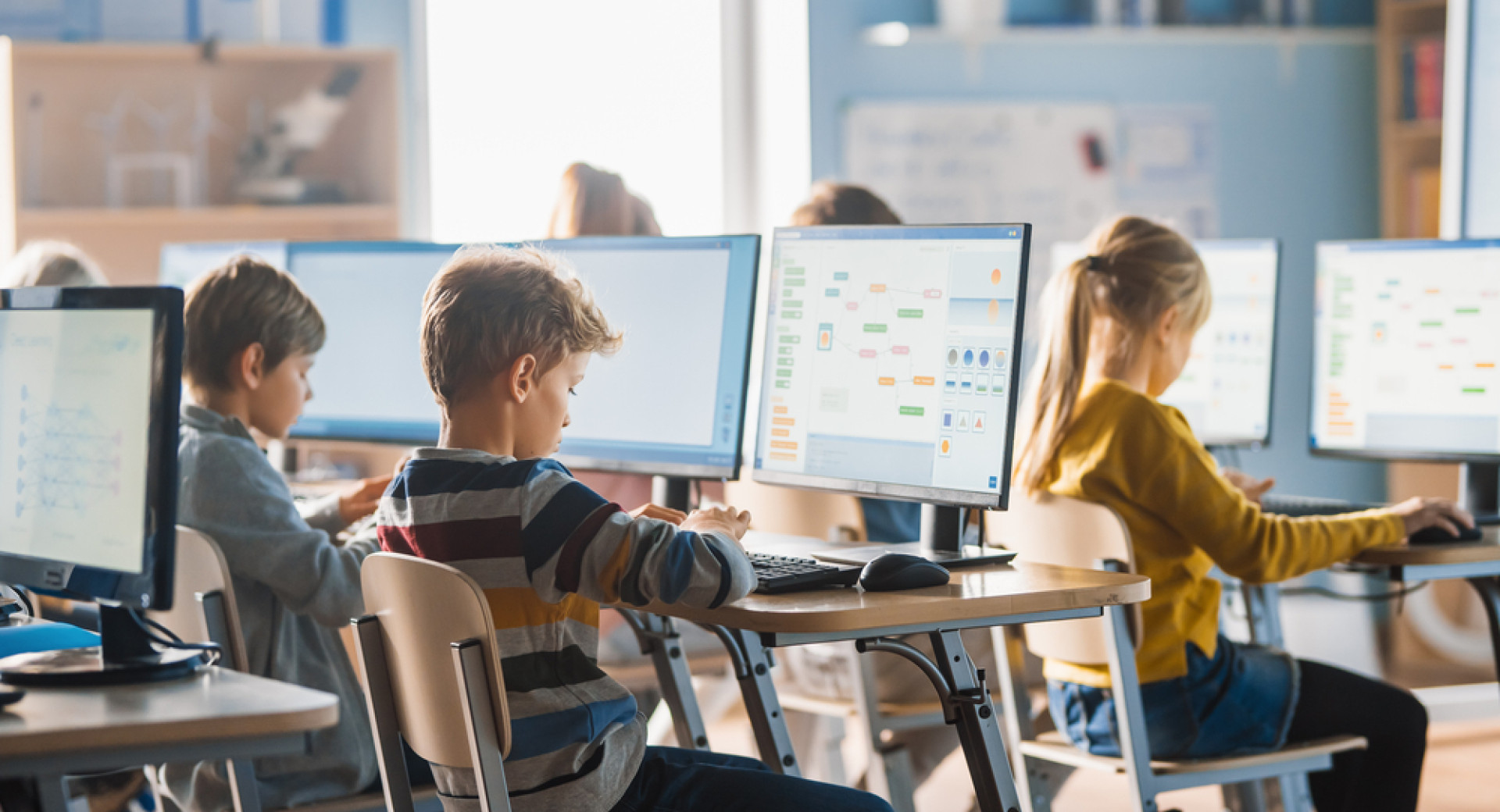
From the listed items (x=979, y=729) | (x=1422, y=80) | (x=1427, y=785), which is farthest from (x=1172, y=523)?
(x=1422, y=80)

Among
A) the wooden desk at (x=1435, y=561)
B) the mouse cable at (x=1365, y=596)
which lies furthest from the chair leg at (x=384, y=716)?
the mouse cable at (x=1365, y=596)

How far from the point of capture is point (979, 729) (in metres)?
1.47

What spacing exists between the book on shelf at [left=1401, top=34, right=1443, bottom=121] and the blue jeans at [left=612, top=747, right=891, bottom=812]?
11.2 feet

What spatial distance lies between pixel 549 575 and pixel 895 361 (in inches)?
22.7

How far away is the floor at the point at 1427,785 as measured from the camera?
2.93 meters

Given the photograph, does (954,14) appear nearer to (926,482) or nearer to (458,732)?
(926,482)

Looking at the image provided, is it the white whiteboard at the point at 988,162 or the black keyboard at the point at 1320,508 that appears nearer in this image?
the black keyboard at the point at 1320,508

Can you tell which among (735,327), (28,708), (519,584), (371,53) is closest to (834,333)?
(735,327)

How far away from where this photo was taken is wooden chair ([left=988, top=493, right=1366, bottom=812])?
175 cm

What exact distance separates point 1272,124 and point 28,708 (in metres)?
4.08

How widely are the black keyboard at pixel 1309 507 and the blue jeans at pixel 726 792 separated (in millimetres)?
1162

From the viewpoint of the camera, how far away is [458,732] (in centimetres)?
129

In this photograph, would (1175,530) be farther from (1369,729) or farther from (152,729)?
(152,729)

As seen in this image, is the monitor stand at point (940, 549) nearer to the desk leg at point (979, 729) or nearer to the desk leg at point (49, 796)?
the desk leg at point (979, 729)
